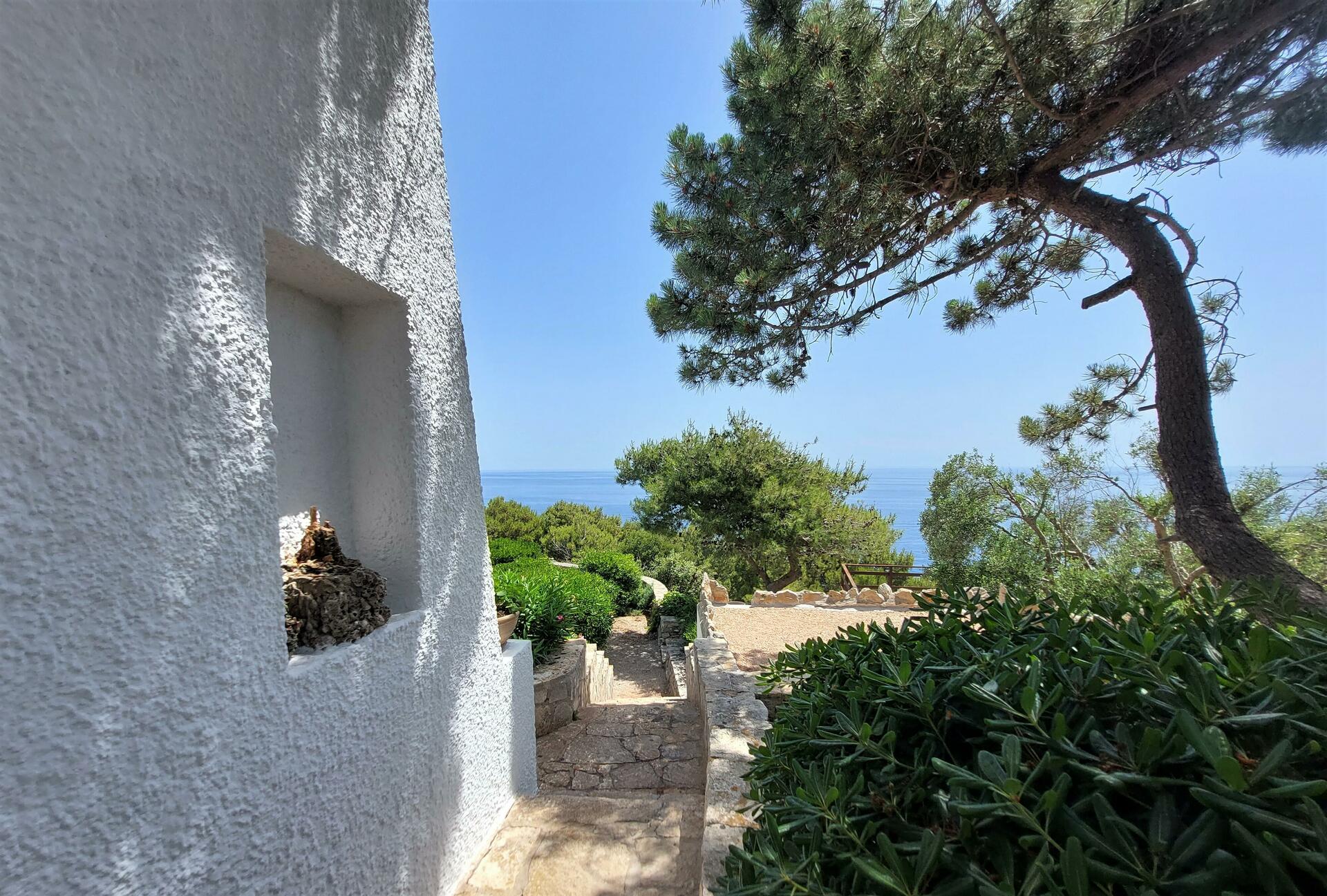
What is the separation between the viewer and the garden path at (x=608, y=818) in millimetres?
2070

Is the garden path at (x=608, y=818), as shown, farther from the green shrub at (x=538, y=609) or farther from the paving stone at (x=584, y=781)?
the green shrub at (x=538, y=609)

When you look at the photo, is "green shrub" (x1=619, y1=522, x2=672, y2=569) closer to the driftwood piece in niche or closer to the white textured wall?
the driftwood piece in niche

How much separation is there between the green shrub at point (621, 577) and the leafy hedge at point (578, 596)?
3.58 meters

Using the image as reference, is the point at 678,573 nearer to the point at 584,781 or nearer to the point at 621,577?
the point at 621,577

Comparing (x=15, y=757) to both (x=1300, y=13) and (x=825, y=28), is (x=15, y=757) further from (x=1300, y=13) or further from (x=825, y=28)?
(x=1300, y=13)

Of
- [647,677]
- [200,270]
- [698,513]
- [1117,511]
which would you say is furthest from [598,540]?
→ [200,270]

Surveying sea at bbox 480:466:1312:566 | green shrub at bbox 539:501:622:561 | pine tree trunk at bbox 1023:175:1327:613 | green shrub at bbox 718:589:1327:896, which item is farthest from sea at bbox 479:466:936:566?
pine tree trunk at bbox 1023:175:1327:613

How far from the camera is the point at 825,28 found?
2838 mm

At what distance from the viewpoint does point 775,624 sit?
763 cm

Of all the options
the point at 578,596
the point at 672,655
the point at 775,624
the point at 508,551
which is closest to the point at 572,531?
the point at 508,551

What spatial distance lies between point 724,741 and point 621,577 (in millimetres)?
8284

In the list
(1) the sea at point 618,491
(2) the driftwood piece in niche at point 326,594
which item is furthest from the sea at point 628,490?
(2) the driftwood piece in niche at point 326,594

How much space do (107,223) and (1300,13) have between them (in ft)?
15.9

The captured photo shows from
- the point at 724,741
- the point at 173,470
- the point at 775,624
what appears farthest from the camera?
the point at 775,624
